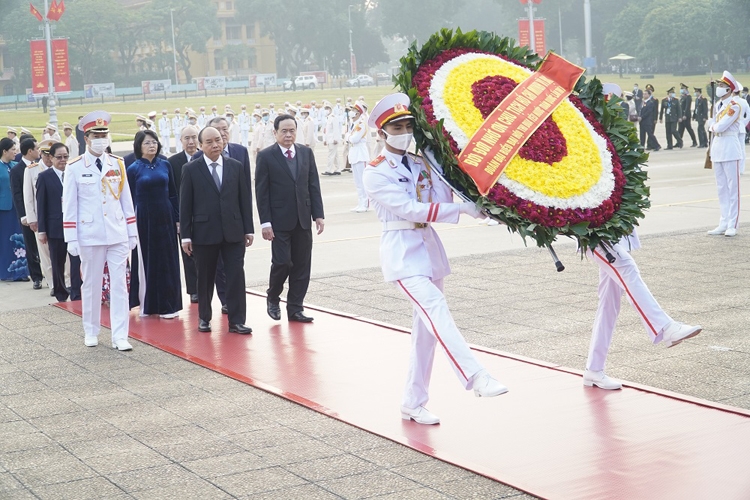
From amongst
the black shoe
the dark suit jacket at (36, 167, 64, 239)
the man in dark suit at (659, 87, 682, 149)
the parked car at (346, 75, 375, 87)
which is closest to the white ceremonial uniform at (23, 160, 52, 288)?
the dark suit jacket at (36, 167, 64, 239)

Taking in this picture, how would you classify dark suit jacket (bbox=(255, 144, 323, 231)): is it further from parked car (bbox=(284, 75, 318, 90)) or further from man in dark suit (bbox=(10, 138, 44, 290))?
parked car (bbox=(284, 75, 318, 90))

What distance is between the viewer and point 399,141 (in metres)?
6.02

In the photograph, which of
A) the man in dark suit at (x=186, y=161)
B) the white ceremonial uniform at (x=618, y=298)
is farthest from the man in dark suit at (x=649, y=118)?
the white ceremonial uniform at (x=618, y=298)

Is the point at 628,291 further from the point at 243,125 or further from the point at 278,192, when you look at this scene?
the point at 243,125

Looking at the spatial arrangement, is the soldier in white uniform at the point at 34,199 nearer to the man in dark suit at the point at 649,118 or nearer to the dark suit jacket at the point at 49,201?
the dark suit jacket at the point at 49,201

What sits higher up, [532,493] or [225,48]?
[225,48]

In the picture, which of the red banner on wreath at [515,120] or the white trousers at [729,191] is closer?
the red banner on wreath at [515,120]

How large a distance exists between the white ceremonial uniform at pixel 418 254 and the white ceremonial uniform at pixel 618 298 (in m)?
1.03

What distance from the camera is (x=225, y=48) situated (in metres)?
103

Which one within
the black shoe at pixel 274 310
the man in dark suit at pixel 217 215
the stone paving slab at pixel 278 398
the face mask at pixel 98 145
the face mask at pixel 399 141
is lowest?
the stone paving slab at pixel 278 398

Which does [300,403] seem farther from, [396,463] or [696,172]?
[696,172]

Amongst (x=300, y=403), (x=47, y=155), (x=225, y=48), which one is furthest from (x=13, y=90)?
(x=300, y=403)

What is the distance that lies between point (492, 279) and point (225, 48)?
9505 centimetres

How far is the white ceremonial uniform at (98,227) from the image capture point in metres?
8.76
